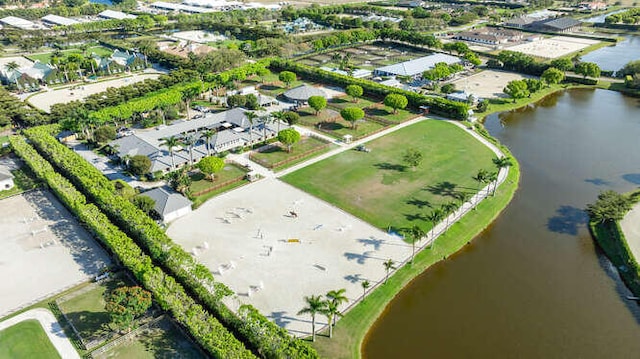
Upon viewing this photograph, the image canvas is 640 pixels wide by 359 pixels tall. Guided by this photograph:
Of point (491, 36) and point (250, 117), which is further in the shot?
point (491, 36)

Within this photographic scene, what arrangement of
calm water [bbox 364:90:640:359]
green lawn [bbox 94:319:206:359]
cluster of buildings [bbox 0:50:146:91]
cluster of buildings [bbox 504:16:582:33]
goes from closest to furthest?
green lawn [bbox 94:319:206:359] → calm water [bbox 364:90:640:359] → cluster of buildings [bbox 0:50:146:91] → cluster of buildings [bbox 504:16:582:33]

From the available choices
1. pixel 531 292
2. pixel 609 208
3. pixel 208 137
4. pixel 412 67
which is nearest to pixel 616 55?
pixel 412 67

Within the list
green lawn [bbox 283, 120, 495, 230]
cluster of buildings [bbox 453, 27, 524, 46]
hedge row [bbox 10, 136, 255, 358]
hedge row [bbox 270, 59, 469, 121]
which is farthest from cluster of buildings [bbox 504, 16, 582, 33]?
hedge row [bbox 10, 136, 255, 358]

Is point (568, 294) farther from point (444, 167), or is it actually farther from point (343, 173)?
point (343, 173)

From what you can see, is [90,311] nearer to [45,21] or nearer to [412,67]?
[412,67]

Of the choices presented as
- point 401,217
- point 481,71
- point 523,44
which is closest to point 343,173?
point 401,217

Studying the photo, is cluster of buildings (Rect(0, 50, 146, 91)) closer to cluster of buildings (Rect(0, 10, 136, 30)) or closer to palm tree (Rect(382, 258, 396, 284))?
cluster of buildings (Rect(0, 10, 136, 30))
